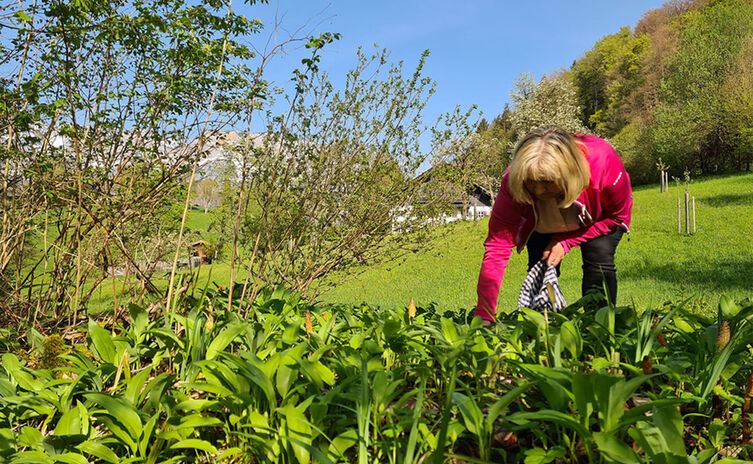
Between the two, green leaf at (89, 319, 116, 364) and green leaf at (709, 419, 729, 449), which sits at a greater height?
green leaf at (89, 319, 116, 364)

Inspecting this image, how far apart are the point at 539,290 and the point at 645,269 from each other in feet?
31.6

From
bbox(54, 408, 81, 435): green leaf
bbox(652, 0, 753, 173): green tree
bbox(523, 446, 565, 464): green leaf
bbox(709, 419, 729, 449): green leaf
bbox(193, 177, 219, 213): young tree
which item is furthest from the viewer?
bbox(652, 0, 753, 173): green tree

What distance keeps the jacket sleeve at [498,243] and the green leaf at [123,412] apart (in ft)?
5.96

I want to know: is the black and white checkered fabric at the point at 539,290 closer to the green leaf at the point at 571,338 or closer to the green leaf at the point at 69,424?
the green leaf at the point at 571,338

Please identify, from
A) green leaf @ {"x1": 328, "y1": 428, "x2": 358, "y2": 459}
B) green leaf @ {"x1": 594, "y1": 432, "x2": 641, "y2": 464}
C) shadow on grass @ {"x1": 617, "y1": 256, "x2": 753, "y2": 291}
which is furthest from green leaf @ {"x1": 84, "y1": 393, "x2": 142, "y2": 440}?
shadow on grass @ {"x1": 617, "y1": 256, "x2": 753, "y2": 291}

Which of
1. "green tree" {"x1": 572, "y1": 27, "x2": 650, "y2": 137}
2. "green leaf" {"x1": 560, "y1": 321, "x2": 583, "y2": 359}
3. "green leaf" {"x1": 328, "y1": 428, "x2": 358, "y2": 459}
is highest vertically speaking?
"green tree" {"x1": 572, "y1": 27, "x2": 650, "y2": 137}

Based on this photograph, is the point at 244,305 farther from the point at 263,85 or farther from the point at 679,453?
the point at 679,453

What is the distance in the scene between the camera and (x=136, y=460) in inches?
49.6

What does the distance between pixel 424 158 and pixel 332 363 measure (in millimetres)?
3627

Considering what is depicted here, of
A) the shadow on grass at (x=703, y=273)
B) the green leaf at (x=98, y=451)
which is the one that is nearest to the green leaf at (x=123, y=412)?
the green leaf at (x=98, y=451)

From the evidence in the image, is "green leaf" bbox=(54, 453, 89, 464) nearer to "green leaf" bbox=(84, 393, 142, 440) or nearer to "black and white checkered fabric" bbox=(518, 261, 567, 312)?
"green leaf" bbox=(84, 393, 142, 440)

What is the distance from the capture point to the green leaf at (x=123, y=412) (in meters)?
1.25

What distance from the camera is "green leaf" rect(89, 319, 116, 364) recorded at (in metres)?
1.79

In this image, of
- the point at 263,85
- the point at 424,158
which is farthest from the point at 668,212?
the point at 263,85
